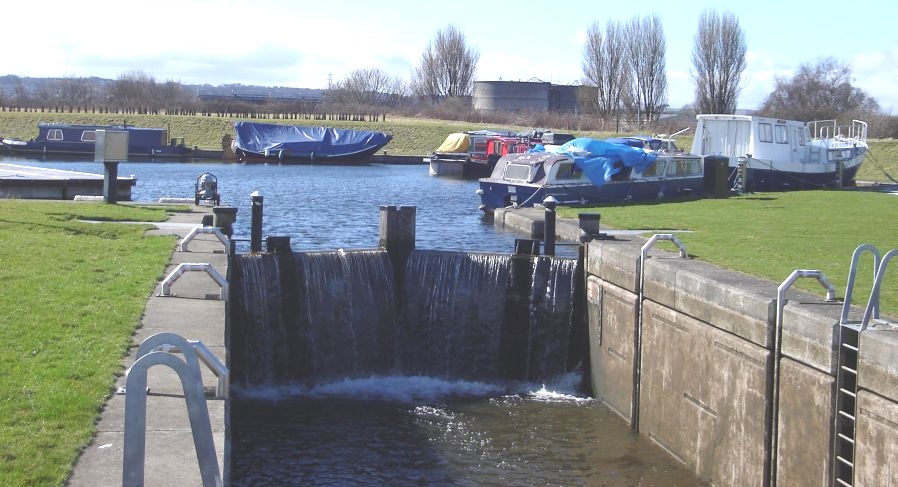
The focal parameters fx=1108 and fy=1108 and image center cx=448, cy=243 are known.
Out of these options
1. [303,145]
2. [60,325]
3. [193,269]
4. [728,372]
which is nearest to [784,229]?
[728,372]

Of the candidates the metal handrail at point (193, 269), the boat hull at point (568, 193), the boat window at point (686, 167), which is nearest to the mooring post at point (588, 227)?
the metal handrail at point (193, 269)

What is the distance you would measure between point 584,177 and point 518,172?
2.15m

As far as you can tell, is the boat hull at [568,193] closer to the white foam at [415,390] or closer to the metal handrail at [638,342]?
the white foam at [415,390]

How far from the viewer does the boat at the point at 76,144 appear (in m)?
77.9

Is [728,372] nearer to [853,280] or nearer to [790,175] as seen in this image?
[853,280]

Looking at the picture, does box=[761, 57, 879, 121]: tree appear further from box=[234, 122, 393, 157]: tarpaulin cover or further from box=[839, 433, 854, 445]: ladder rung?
box=[839, 433, 854, 445]: ladder rung

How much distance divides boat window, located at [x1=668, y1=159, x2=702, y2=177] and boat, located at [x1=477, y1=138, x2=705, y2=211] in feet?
0.19

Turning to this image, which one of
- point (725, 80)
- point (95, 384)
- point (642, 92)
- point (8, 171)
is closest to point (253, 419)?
point (95, 384)

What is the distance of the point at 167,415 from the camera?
8.76 metres

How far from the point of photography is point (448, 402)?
1673cm

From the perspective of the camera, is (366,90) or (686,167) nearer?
(686,167)

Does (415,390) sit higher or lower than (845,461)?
lower

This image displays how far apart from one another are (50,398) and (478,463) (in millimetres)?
6066

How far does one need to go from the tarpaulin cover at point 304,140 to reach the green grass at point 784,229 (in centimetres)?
4296
